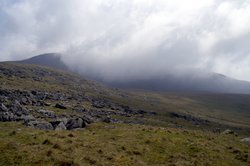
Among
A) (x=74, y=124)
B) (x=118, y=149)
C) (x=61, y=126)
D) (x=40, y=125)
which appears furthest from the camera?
(x=74, y=124)

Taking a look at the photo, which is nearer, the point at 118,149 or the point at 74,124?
the point at 118,149

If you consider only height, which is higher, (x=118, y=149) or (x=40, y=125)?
(x=40, y=125)

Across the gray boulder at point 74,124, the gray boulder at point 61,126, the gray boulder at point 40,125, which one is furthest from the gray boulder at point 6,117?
the gray boulder at point 74,124

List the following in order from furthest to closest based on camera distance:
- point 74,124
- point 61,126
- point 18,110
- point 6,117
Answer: point 18,110 → point 6,117 → point 74,124 → point 61,126

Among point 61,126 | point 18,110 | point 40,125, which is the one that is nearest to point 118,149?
point 61,126

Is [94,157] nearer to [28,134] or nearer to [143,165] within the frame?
[143,165]

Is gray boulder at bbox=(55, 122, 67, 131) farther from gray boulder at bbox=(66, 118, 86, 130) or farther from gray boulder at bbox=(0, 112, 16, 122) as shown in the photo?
gray boulder at bbox=(0, 112, 16, 122)

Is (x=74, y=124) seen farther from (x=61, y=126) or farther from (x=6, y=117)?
(x=6, y=117)

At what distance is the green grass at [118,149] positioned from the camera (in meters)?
24.8

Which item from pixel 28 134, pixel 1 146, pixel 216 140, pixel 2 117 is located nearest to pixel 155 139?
pixel 216 140

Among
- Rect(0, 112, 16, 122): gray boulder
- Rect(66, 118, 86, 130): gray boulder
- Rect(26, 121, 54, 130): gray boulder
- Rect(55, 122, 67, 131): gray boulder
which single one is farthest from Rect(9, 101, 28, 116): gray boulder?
Rect(55, 122, 67, 131): gray boulder

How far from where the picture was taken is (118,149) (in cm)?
3073

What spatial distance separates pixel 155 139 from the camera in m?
36.1

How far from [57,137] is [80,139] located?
2626 millimetres
